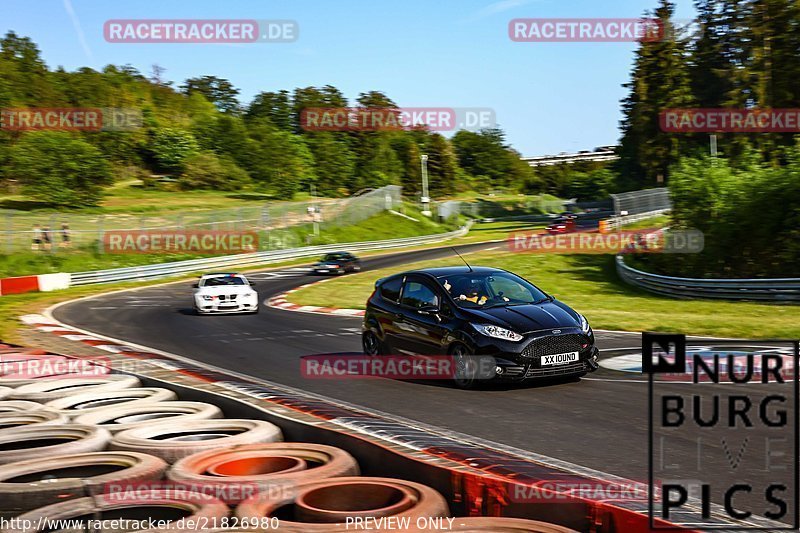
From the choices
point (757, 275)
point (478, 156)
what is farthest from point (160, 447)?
point (478, 156)

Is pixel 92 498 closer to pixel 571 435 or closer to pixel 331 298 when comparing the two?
pixel 571 435

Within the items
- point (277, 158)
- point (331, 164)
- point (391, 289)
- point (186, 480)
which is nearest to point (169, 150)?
point (277, 158)

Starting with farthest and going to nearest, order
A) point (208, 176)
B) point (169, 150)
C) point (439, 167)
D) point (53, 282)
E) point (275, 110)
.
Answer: point (439, 167) → point (275, 110) → point (169, 150) → point (208, 176) → point (53, 282)

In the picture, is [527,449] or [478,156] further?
[478,156]

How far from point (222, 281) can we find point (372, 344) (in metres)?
13.0

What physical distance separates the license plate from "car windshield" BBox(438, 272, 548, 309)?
1.19 m

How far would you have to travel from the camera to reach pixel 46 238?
41.6 meters

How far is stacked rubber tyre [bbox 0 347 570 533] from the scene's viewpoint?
4262 mm

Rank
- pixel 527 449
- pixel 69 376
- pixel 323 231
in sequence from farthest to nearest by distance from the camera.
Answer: pixel 323 231 → pixel 69 376 → pixel 527 449

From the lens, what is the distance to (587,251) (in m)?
46.6

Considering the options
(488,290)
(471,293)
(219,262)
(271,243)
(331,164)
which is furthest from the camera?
(331,164)

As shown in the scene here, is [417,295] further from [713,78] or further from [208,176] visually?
[208,176]

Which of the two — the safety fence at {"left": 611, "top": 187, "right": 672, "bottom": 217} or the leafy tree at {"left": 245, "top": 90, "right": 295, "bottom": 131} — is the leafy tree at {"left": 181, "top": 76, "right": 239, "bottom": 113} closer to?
the leafy tree at {"left": 245, "top": 90, "right": 295, "bottom": 131}

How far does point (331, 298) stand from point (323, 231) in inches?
1383
